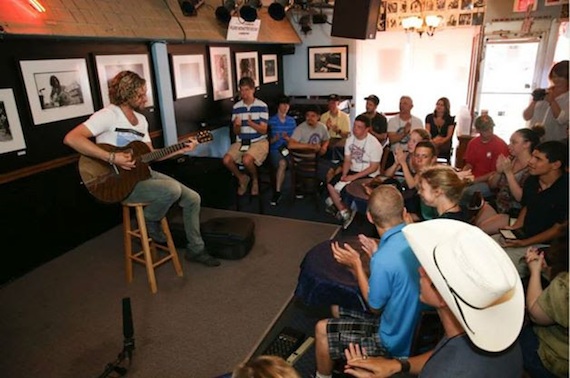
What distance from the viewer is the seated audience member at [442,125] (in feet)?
18.5

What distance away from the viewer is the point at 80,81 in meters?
4.21

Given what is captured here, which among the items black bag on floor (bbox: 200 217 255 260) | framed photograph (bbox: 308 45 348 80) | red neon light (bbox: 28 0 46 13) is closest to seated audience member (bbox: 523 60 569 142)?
black bag on floor (bbox: 200 217 255 260)

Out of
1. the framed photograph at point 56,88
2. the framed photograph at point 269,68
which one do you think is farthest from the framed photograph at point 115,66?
the framed photograph at point 269,68

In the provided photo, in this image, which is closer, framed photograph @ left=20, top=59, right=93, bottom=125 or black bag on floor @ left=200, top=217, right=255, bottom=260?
framed photograph @ left=20, top=59, right=93, bottom=125

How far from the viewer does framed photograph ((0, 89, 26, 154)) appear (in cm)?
355

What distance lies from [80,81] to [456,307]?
4.30 metres

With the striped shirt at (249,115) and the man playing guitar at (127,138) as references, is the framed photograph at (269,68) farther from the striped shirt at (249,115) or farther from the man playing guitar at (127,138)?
the man playing guitar at (127,138)

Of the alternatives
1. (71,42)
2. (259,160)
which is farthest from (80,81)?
(259,160)

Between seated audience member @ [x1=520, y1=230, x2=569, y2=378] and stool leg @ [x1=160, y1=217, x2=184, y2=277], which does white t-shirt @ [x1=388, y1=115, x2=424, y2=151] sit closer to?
stool leg @ [x1=160, y1=217, x2=184, y2=277]

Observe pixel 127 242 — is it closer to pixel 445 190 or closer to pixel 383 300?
pixel 383 300

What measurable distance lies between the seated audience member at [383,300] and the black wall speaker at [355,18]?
10.1 feet

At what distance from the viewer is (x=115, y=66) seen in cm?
457

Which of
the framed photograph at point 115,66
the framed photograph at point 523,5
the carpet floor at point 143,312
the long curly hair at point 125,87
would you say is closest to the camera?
the carpet floor at point 143,312

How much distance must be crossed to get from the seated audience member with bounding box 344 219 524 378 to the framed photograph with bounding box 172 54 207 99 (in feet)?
15.9
